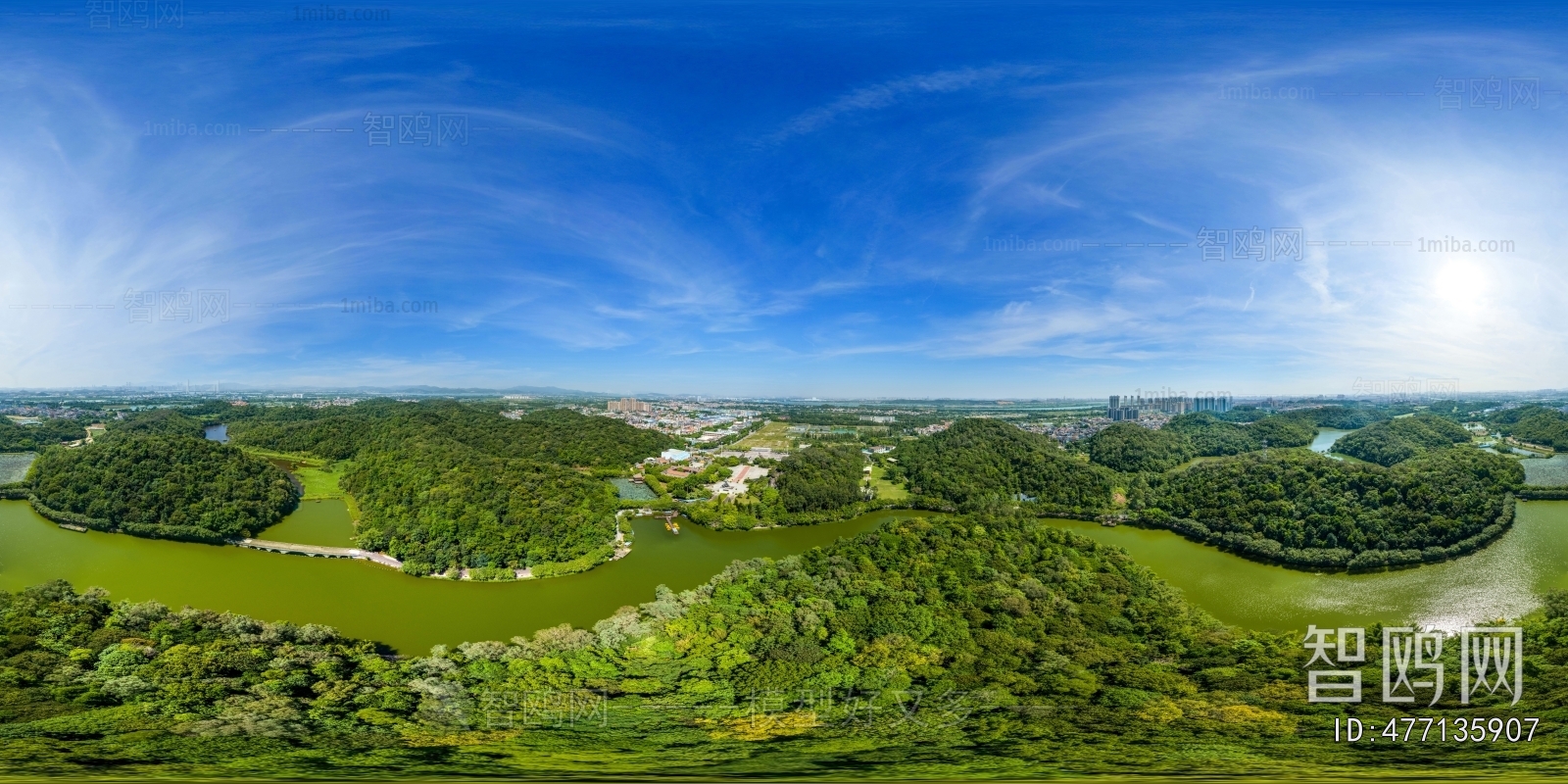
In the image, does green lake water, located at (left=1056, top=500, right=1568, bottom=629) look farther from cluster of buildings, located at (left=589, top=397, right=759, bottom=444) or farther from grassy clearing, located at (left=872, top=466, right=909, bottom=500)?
cluster of buildings, located at (left=589, top=397, right=759, bottom=444)

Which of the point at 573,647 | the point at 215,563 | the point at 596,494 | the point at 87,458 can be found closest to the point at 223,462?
the point at 87,458

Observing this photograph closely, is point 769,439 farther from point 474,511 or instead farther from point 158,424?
point 158,424

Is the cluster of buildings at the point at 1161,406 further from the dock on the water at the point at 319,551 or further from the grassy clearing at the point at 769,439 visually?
the dock on the water at the point at 319,551

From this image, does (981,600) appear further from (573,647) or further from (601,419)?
(601,419)

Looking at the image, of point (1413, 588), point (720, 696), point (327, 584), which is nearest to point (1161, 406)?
point (1413, 588)

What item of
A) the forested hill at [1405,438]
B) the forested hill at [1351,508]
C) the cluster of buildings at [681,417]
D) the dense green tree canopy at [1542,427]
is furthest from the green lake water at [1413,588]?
the cluster of buildings at [681,417]

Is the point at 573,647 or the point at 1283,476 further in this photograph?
the point at 1283,476
